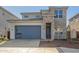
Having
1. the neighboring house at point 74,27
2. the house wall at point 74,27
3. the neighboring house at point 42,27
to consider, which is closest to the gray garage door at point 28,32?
the neighboring house at point 42,27

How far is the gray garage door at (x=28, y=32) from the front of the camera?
27.5m

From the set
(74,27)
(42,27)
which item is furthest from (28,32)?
(74,27)

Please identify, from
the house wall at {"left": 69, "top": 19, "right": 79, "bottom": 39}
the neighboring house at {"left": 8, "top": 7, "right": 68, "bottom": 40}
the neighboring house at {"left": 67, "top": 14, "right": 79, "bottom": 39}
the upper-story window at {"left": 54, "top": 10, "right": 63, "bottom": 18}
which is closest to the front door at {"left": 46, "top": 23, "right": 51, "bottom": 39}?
the neighboring house at {"left": 8, "top": 7, "right": 68, "bottom": 40}

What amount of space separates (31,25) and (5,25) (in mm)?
3950

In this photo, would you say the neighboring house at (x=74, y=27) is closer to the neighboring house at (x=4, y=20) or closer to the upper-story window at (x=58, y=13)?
the upper-story window at (x=58, y=13)

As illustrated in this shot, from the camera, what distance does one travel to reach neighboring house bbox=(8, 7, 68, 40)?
27.5m

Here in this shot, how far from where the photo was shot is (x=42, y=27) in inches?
1089

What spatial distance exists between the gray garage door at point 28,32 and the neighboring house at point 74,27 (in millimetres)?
4714

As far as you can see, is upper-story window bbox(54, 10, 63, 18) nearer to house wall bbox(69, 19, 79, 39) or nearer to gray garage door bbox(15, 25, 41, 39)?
house wall bbox(69, 19, 79, 39)

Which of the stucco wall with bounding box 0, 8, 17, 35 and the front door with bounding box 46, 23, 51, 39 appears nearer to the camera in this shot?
the stucco wall with bounding box 0, 8, 17, 35

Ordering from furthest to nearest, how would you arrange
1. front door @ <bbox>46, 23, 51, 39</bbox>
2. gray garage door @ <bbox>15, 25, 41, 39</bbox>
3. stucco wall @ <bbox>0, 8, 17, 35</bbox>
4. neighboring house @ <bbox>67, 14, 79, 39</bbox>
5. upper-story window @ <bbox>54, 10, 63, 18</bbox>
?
neighboring house @ <bbox>67, 14, 79, 39</bbox>, upper-story window @ <bbox>54, 10, 63, 18</bbox>, front door @ <bbox>46, 23, 51, 39</bbox>, gray garage door @ <bbox>15, 25, 41, 39</bbox>, stucco wall @ <bbox>0, 8, 17, 35</bbox>
